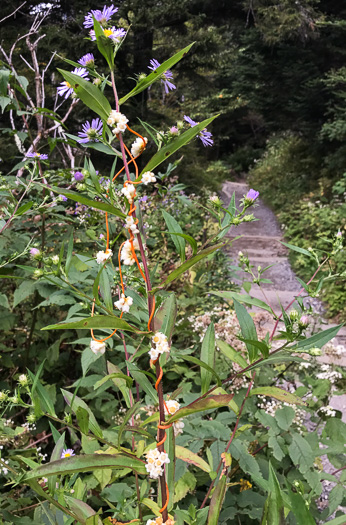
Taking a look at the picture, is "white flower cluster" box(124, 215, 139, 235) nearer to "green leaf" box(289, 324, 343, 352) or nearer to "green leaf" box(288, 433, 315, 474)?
"green leaf" box(289, 324, 343, 352)

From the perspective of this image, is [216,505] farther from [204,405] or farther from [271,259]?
[271,259]

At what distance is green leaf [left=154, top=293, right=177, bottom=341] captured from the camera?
67 cm

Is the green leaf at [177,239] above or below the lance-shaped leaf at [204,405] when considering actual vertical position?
above

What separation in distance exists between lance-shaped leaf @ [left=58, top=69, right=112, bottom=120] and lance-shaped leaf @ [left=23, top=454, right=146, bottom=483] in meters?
0.50

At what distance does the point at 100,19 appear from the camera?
2.23 feet

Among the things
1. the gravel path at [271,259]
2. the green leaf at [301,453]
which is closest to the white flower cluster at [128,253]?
the green leaf at [301,453]

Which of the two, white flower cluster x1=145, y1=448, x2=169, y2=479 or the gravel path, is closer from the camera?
white flower cluster x1=145, y1=448, x2=169, y2=479

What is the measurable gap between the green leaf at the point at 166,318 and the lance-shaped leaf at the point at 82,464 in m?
0.20

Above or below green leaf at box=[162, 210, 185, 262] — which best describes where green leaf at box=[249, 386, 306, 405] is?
below

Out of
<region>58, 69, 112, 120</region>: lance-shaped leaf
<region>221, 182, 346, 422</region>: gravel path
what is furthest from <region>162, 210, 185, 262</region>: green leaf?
<region>221, 182, 346, 422</region>: gravel path

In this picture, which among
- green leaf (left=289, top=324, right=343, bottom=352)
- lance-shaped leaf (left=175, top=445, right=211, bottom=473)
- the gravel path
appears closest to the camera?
green leaf (left=289, top=324, right=343, bottom=352)

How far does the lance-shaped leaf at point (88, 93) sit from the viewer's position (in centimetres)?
56

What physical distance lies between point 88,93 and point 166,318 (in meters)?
0.38

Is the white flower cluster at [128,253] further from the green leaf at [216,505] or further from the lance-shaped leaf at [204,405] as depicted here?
the green leaf at [216,505]
